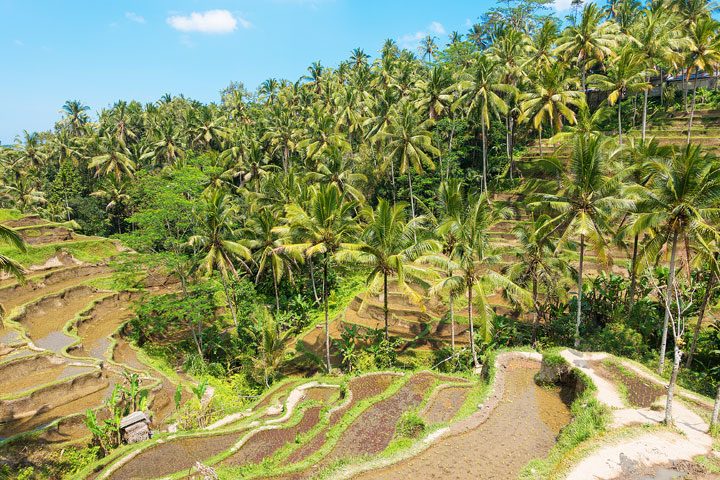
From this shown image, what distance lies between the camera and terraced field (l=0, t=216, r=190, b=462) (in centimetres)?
2117

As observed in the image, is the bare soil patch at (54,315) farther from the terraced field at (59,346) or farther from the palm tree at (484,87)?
the palm tree at (484,87)

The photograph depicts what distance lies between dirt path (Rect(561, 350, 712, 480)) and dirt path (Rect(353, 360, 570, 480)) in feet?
6.72

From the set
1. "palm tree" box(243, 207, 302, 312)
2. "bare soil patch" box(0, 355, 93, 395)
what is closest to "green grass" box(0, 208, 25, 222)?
"bare soil patch" box(0, 355, 93, 395)

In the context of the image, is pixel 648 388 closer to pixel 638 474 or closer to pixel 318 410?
pixel 638 474

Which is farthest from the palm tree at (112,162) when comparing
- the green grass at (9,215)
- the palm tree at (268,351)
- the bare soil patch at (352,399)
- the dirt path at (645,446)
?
the dirt path at (645,446)

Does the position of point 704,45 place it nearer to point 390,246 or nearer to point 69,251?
point 390,246

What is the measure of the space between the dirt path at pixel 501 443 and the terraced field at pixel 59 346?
1445 cm

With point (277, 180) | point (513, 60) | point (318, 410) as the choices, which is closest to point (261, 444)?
point (318, 410)

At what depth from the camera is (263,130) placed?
2250 inches

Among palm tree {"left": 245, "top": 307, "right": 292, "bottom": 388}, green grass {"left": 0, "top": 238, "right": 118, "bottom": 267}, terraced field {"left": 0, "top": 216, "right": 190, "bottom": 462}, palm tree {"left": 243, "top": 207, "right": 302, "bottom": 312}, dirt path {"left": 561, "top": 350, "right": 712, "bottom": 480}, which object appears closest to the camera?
dirt path {"left": 561, "top": 350, "right": 712, "bottom": 480}

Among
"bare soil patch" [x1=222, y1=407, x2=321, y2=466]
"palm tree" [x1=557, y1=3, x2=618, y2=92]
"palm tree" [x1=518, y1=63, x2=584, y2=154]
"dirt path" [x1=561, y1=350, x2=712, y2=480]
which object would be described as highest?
"palm tree" [x1=557, y1=3, x2=618, y2=92]

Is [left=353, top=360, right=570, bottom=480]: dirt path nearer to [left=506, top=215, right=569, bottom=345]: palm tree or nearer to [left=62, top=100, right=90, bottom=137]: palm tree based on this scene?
[left=506, top=215, right=569, bottom=345]: palm tree

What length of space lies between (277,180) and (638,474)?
3125 cm

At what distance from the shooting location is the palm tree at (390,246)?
75.2 ft
